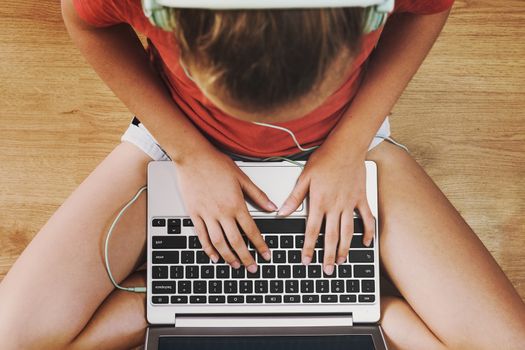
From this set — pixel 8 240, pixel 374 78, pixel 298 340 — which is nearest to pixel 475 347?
pixel 298 340

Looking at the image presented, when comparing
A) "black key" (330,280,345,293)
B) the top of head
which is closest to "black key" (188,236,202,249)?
"black key" (330,280,345,293)

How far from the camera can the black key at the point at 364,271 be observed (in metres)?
0.78

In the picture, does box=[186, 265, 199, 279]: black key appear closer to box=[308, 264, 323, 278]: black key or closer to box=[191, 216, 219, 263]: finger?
box=[191, 216, 219, 263]: finger

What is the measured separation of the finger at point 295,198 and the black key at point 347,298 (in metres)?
0.15

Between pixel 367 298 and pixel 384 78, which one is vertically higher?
pixel 384 78

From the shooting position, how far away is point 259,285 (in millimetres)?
780

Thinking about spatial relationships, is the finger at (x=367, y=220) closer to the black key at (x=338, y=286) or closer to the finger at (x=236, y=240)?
the black key at (x=338, y=286)

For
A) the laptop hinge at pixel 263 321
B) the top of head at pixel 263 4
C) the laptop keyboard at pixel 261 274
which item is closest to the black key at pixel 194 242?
the laptop keyboard at pixel 261 274

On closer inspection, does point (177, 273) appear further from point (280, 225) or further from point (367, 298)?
point (367, 298)

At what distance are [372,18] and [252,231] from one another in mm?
395

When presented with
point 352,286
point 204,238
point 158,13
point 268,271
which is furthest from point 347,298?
point 158,13

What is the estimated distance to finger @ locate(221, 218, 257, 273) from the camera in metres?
0.76

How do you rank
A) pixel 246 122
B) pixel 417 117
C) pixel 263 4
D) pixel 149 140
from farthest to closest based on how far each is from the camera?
pixel 417 117 < pixel 149 140 < pixel 246 122 < pixel 263 4

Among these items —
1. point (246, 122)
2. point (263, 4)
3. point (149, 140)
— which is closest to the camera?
point (263, 4)
